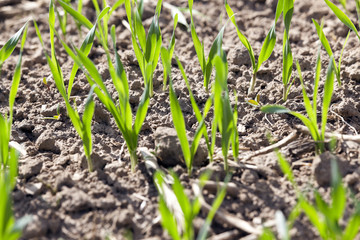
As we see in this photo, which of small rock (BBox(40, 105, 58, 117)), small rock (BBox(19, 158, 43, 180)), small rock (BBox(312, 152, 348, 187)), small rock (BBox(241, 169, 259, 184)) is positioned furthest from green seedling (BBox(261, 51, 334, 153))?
small rock (BBox(40, 105, 58, 117))

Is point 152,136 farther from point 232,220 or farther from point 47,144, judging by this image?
point 232,220

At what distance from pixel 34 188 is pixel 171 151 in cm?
44

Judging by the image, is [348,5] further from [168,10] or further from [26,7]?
[26,7]

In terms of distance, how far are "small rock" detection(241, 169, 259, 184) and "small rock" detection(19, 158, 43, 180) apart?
0.67m

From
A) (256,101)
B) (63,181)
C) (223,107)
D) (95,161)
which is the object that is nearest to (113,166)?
(95,161)

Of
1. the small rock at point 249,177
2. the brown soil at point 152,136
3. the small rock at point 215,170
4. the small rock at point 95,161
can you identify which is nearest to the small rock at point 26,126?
the brown soil at point 152,136

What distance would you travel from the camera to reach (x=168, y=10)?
281 centimetres

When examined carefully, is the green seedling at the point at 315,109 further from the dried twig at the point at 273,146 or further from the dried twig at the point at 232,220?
the dried twig at the point at 232,220

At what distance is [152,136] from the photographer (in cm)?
187

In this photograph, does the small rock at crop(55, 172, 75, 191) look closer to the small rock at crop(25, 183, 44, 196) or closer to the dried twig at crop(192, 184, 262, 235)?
the small rock at crop(25, 183, 44, 196)

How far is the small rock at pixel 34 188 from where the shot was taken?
5.10ft

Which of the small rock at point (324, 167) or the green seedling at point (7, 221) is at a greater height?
the green seedling at point (7, 221)

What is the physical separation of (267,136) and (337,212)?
681mm

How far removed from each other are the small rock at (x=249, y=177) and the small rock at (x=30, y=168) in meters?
0.67
